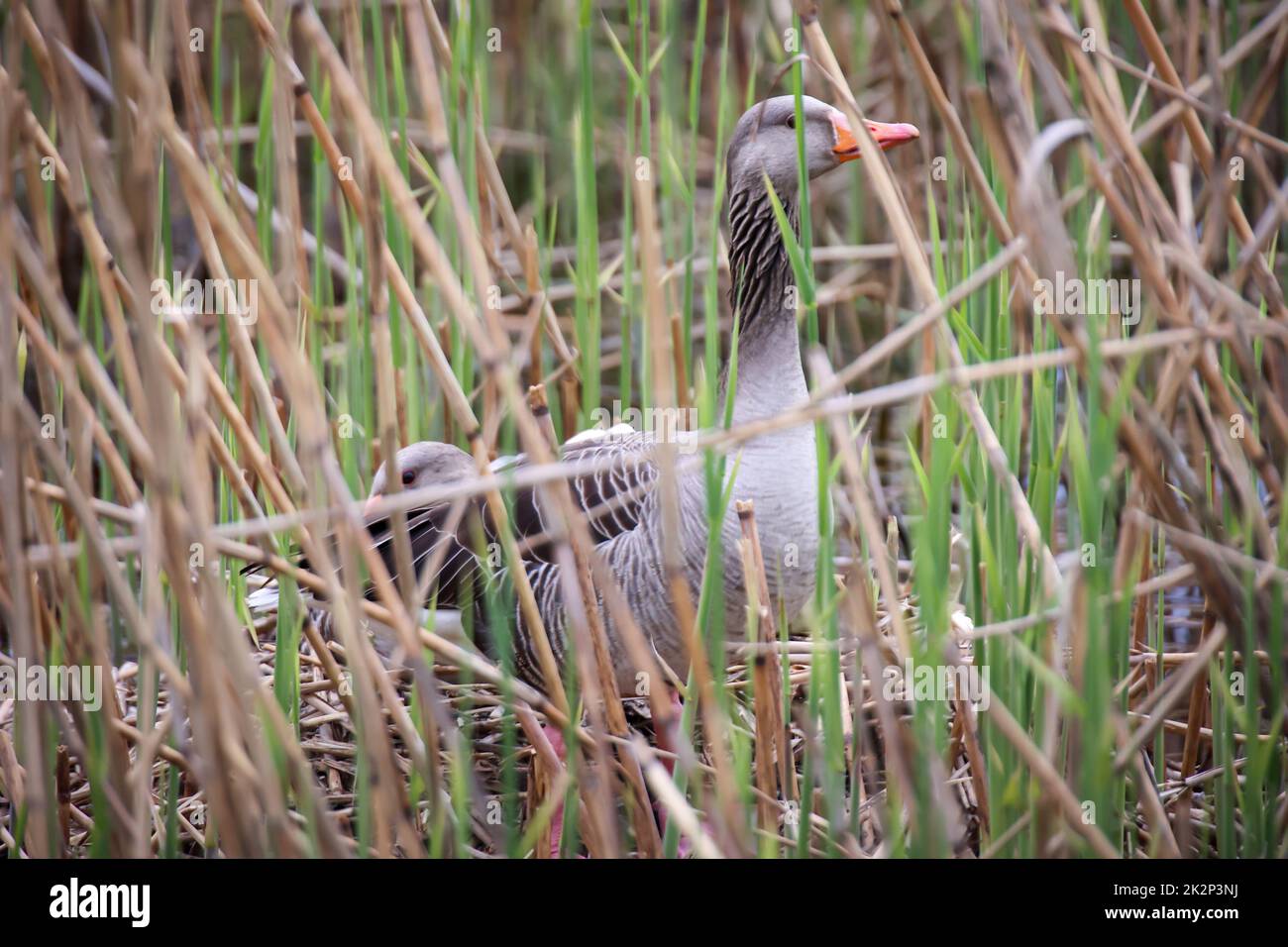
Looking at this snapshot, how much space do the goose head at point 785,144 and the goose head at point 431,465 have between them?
102cm

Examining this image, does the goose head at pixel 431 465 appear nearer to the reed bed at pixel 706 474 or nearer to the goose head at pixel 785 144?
the reed bed at pixel 706 474

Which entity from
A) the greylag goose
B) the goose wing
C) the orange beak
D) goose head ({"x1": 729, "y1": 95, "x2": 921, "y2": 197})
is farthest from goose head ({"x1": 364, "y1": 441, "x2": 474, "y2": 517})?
the orange beak

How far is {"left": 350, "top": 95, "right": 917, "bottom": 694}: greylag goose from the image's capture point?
2.76 metres

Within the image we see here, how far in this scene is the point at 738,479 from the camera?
279 centimetres

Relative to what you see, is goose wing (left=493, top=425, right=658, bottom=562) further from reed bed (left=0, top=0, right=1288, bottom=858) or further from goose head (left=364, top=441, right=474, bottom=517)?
reed bed (left=0, top=0, right=1288, bottom=858)

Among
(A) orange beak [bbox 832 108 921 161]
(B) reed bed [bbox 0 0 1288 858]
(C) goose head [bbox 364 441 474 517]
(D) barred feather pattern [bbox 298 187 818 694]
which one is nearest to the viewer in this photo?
(B) reed bed [bbox 0 0 1288 858]

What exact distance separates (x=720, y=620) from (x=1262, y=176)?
4.15 ft

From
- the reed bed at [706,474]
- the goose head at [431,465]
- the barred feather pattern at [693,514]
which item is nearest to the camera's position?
the reed bed at [706,474]

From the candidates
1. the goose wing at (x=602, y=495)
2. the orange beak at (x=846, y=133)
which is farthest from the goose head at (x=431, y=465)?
the orange beak at (x=846, y=133)

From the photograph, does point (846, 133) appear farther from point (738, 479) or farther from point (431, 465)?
point (431, 465)

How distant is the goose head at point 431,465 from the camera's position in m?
2.94

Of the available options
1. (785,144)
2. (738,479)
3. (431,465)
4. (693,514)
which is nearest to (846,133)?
(785,144)

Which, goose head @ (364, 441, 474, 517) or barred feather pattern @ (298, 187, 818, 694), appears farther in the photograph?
goose head @ (364, 441, 474, 517)
